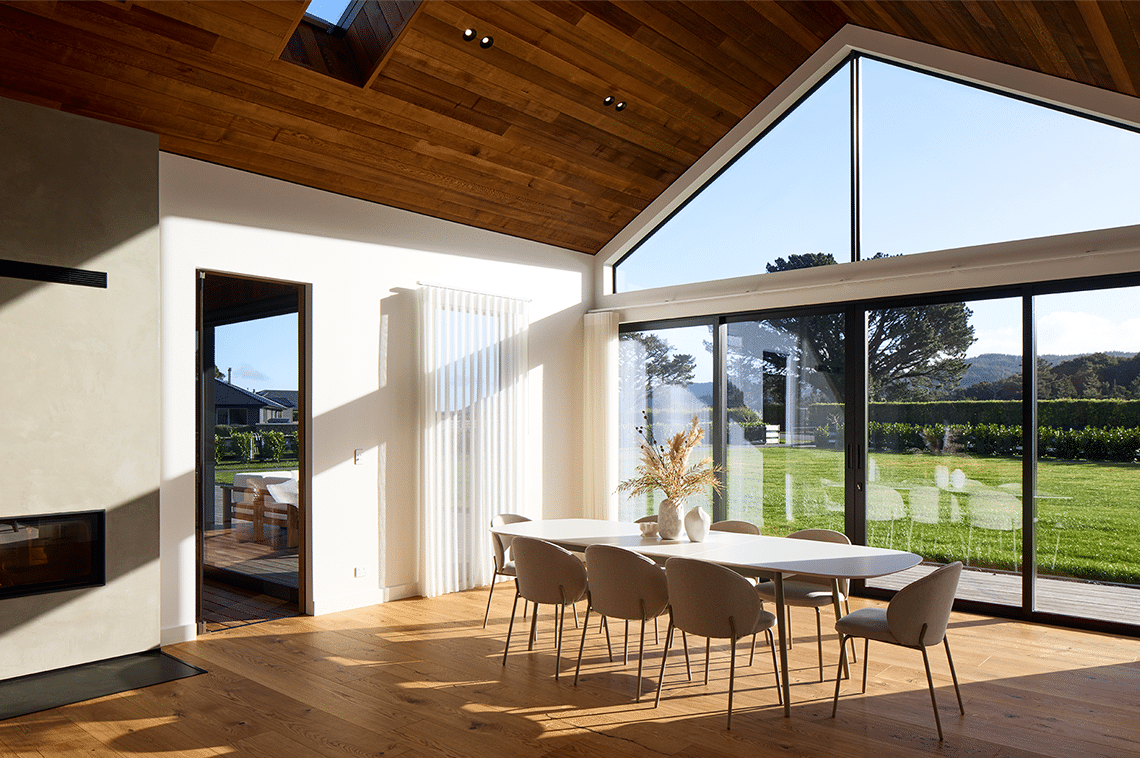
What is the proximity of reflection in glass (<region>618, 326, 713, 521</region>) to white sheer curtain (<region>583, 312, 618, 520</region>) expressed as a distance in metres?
0.19

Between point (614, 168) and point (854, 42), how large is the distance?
2231mm

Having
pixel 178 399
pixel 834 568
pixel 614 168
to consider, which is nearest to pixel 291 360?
pixel 178 399

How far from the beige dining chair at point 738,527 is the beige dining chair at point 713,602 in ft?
4.86

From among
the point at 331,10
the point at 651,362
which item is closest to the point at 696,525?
the point at 651,362

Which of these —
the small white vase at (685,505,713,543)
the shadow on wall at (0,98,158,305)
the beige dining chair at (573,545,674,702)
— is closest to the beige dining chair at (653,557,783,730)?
the beige dining chair at (573,545,674,702)

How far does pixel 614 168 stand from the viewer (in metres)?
7.01

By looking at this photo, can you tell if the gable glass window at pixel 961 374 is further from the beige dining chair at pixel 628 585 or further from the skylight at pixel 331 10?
the skylight at pixel 331 10

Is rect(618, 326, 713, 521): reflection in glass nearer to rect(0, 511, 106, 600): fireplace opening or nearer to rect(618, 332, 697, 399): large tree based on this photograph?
rect(618, 332, 697, 399): large tree

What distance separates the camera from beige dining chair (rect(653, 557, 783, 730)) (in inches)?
145

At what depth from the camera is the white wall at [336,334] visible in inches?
199

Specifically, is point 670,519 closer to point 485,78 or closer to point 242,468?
point 242,468

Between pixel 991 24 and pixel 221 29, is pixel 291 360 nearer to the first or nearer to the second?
pixel 221 29

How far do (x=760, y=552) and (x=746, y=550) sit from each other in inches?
4.0

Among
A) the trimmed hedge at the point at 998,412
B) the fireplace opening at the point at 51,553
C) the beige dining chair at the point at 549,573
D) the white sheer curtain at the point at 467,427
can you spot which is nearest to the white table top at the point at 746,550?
the beige dining chair at the point at 549,573
